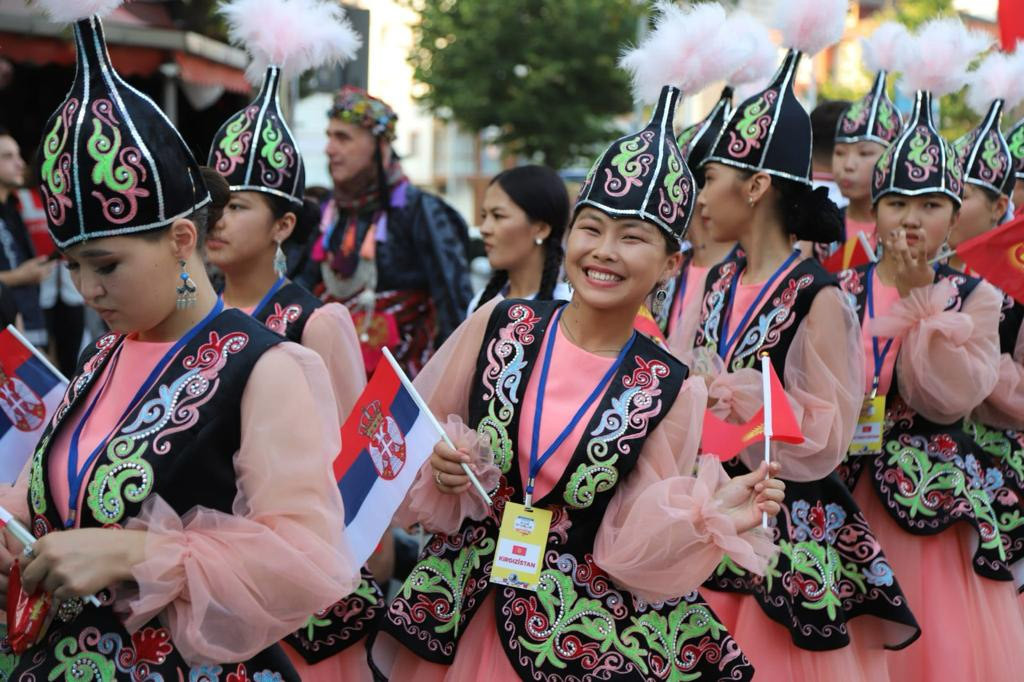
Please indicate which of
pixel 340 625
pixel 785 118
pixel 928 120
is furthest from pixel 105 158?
pixel 928 120

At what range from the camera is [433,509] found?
3.68 m

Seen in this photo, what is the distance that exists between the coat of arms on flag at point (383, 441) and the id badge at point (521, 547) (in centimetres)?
32

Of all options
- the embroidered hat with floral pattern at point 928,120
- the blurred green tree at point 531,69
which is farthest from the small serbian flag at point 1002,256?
the blurred green tree at point 531,69

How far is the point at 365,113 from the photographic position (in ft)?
23.8

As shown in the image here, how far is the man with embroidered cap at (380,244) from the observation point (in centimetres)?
728

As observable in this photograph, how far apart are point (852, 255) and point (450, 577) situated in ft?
11.4

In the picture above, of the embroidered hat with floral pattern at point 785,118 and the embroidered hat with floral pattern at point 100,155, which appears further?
the embroidered hat with floral pattern at point 785,118

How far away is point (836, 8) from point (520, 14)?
2199 centimetres

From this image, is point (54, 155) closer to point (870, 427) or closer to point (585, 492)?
point (585, 492)

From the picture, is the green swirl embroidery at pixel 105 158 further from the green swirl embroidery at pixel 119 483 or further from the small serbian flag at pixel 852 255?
the small serbian flag at pixel 852 255

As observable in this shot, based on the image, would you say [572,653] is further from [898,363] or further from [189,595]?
[898,363]

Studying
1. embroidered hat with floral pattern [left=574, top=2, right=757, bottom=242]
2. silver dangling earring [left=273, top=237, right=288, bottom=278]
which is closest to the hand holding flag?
embroidered hat with floral pattern [left=574, top=2, right=757, bottom=242]

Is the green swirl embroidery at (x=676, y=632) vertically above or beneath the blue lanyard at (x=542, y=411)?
beneath

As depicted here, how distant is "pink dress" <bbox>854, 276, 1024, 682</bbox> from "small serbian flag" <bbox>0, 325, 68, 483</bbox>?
3.17 metres
